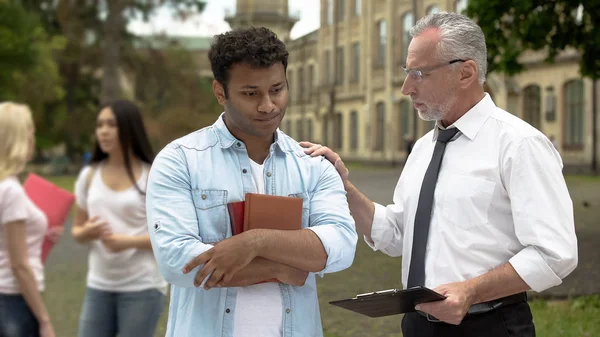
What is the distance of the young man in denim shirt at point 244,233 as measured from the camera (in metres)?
2.49

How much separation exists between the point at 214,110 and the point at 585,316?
81.9 feet

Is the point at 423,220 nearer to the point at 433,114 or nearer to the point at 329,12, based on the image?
the point at 433,114

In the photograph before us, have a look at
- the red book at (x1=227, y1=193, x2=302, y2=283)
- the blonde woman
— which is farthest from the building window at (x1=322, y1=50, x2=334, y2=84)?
the red book at (x1=227, y1=193, x2=302, y2=283)

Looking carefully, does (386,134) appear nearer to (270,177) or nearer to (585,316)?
(585,316)

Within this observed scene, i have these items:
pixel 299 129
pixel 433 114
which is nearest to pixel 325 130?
pixel 299 129

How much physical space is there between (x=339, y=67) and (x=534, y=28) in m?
37.6

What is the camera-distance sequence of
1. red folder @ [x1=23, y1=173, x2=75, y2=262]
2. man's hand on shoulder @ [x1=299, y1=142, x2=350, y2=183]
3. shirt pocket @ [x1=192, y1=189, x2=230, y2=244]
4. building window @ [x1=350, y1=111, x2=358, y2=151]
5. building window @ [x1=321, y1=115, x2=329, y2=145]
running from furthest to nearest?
building window @ [x1=321, y1=115, x2=329, y2=145] → building window @ [x1=350, y1=111, x2=358, y2=151] → red folder @ [x1=23, y1=173, x2=75, y2=262] → man's hand on shoulder @ [x1=299, y1=142, x2=350, y2=183] → shirt pocket @ [x1=192, y1=189, x2=230, y2=244]

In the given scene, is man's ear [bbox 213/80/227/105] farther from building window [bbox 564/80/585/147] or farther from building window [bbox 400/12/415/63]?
building window [bbox 400/12/415/63]

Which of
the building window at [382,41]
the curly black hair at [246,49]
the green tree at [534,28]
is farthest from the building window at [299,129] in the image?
the curly black hair at [246,49]

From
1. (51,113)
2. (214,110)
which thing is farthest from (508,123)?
(51,113)

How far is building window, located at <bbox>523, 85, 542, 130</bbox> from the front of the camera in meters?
32.6

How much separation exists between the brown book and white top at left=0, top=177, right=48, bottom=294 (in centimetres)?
173

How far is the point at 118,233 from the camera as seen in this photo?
448cm

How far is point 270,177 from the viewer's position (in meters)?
2.71
